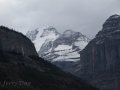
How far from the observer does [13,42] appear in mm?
164500

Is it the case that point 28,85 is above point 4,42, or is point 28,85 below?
below

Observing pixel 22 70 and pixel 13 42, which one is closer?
pixel 22 70

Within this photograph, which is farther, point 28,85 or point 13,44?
point 13,44

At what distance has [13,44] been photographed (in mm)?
163625

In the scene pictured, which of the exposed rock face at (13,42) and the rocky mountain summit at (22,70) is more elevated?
the exposed rock face at (13,42)

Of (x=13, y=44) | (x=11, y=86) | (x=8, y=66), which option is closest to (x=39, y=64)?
(x=13, y=44)

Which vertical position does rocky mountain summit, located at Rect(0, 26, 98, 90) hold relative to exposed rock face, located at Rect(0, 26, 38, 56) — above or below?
below

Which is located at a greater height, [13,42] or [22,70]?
[13,42]

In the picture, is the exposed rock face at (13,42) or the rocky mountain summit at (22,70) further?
the exposed rock face at (13,42)

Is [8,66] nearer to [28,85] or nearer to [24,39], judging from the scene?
[28,85]

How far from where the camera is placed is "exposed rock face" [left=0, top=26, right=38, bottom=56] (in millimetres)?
159875

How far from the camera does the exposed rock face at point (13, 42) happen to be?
525 feet

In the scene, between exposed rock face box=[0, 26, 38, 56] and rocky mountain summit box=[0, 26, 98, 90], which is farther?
exposed rock face box=[0, 26, 38, 56]

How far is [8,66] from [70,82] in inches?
1051
